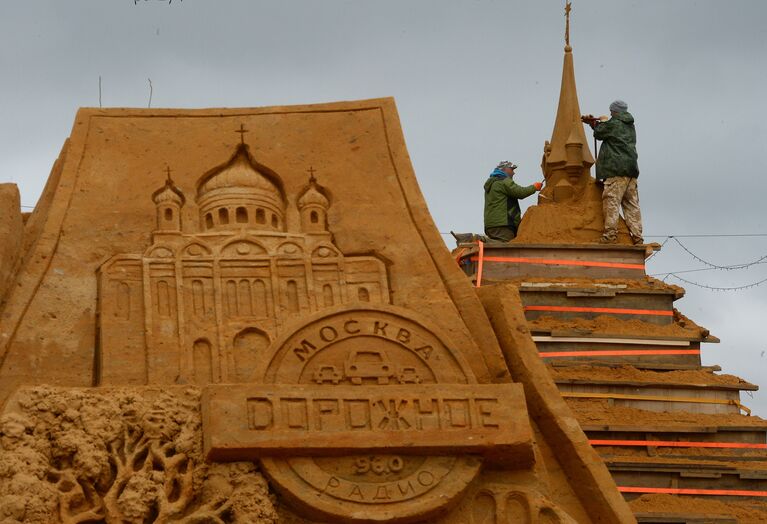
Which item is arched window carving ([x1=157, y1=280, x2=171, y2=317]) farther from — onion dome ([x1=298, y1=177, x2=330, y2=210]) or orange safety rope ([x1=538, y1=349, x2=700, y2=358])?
orange safety rope ([x1=538, y1=349, x2=700, y2=358])

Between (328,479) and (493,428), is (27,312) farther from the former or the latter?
(493,428)

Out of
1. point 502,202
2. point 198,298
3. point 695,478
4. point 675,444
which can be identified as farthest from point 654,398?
point 198,298

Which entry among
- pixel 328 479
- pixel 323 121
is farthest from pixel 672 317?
pixel 328 479

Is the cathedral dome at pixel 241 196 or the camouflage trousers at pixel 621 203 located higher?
the camouflage trousers at pixel 621 203

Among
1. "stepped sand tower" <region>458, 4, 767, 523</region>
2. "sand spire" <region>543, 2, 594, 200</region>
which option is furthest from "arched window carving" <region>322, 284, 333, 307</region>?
"sand spire" <region>543, 2, 594, 200</region>

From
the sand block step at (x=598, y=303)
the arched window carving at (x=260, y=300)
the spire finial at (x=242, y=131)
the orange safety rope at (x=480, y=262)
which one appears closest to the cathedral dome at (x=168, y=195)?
the spire finial at (x=242, y=131)

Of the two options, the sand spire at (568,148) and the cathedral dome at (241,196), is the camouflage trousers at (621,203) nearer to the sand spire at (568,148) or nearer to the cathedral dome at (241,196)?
the sand spire at (568,148)

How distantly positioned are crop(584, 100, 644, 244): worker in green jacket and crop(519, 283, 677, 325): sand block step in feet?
2.86

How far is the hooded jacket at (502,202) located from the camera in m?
22.3

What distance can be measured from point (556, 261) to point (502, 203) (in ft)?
3.71

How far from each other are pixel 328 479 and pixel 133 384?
1.61m

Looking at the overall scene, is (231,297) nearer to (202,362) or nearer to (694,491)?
(202,362)

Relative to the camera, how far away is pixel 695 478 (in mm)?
19906

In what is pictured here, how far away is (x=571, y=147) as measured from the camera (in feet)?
74.9
